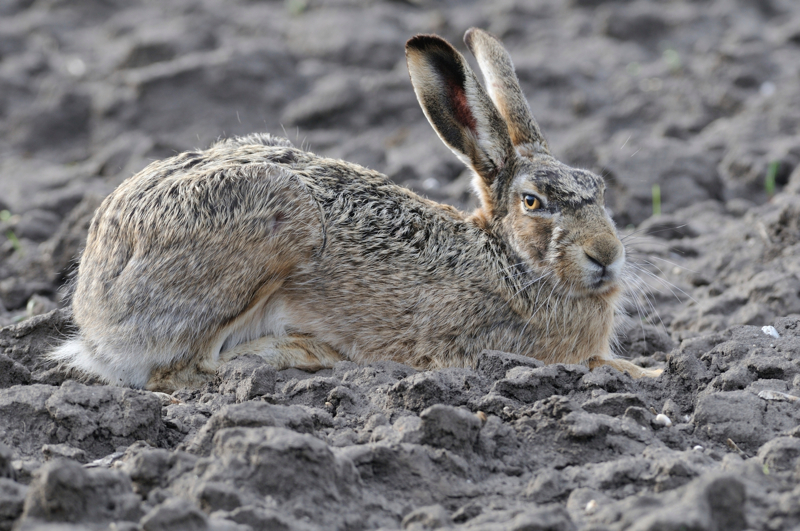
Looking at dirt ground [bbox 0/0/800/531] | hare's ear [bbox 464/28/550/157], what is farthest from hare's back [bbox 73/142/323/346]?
hare's ear [bbox 464/28/550/157]

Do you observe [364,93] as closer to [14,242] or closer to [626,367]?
[14,242]

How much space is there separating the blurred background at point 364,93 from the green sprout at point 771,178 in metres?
0.02

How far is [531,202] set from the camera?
5.16 metres

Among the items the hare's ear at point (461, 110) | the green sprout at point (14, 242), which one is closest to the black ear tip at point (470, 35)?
the hare's ear at point (461, 110)

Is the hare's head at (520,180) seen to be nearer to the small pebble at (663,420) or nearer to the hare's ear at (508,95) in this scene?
the hare's ear at (508,95)

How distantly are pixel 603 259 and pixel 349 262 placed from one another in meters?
1.43

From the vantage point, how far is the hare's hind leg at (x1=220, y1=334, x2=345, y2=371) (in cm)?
479

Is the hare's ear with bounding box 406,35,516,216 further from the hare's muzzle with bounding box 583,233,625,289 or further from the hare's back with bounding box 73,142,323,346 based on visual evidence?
the hare's back with bounding box 73,142,323,346

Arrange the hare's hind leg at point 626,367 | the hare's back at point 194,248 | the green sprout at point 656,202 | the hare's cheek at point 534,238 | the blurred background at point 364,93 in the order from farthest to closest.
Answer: the blurred background at point 364,93, the green sprout at point 656,202, the hare's cheek at point 534,238, the hare's hind leg at point 626,367, the hare's back at point 194,248

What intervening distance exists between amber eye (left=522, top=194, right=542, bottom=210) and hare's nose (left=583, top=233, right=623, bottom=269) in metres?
0.42

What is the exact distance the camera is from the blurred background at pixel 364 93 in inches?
310

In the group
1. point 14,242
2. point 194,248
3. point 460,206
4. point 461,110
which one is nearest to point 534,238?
point 461,110

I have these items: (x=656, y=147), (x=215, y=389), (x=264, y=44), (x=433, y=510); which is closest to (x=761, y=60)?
(x=656, y=147)

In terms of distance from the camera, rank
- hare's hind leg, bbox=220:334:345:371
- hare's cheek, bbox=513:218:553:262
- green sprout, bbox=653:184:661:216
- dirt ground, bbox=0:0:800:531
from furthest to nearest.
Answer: green sprout, bbox=653:184:661:216 → hare's cheek, bbox=513:218:553:262 → hare's hind leg, bbox=220:334:345:371 → dirt ground, bbox=0:0:800:531
